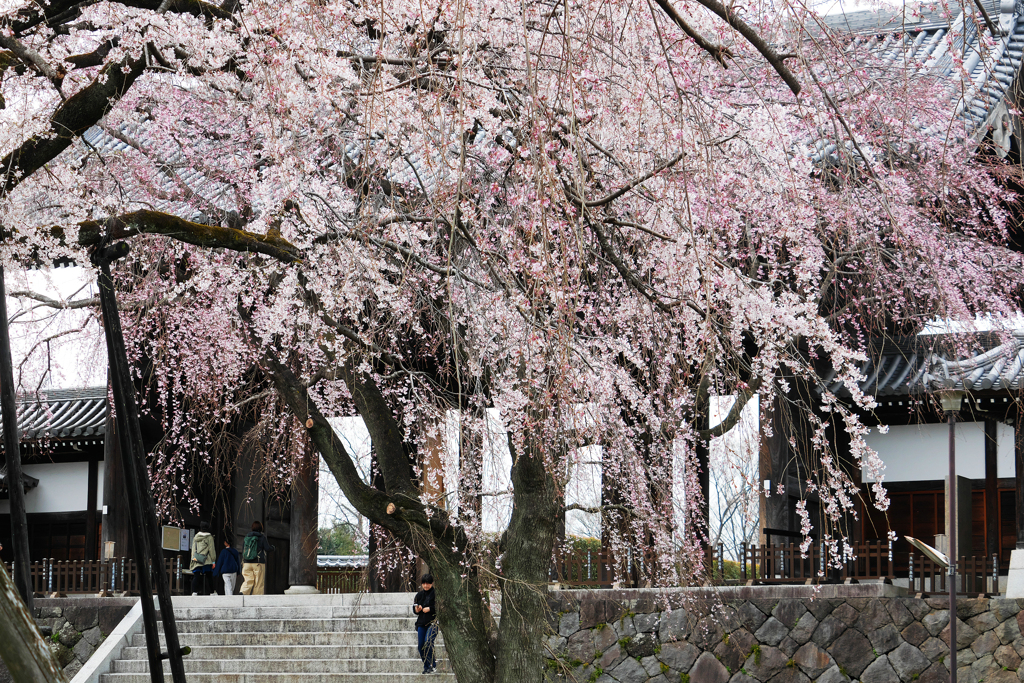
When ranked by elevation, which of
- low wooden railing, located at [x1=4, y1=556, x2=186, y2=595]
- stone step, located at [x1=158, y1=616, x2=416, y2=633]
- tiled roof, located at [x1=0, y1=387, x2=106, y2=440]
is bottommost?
stone step, located at [x1=158, y1=616, x2=416, y2=633]

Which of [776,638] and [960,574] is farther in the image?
[960,574]

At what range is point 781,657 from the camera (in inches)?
413

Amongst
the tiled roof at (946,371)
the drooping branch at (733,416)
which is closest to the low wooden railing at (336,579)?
the drooping branch at (733,416)

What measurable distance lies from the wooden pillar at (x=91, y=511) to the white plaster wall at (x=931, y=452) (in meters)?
11.9

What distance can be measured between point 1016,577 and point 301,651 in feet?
26.0

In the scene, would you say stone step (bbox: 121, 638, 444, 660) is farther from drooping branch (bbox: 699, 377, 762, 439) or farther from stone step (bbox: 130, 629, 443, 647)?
drooping branch (bbox: 699, 377, 762, 439)

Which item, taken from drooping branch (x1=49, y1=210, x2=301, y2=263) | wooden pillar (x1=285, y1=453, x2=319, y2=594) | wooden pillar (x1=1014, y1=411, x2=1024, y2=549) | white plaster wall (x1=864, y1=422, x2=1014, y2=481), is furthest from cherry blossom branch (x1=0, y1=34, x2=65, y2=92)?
white plaster wall (x1=864, y1=422, x2=1014, y2=481)

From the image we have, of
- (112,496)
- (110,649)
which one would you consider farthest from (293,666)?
(112,496)

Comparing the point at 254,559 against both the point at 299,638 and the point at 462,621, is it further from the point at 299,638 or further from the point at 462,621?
the point at 462,621

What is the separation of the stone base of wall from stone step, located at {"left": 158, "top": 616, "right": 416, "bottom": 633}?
1094 millimetres

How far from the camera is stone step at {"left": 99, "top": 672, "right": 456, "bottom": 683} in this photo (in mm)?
10453

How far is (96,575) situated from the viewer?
13.9 meters

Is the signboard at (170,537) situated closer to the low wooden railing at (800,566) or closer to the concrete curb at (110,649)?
the concrete curb at (110,649)

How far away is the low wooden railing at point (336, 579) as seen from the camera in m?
17.3
